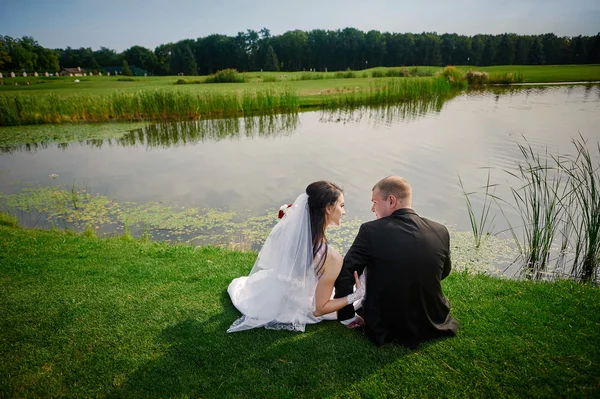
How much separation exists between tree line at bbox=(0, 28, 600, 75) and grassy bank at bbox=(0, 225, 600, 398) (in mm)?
86518

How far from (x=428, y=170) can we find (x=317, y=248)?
716 cm

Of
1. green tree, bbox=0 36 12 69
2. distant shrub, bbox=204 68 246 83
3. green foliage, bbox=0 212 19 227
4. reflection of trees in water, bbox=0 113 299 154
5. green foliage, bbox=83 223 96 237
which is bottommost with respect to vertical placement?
green foliage, bbox=83 223 96 237

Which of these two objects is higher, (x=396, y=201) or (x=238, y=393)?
(x=396, y=201)

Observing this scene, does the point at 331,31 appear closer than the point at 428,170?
No

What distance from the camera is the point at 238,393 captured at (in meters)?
2.74

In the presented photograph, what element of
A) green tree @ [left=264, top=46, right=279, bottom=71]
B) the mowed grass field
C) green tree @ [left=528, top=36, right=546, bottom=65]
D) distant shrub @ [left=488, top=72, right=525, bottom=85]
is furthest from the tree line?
distant shrub @ [left=488, top=72, right=525, bottom=85]

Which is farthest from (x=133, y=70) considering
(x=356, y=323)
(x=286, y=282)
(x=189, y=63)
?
(x=356, y=323)

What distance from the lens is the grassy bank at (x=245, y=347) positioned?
2.76 m

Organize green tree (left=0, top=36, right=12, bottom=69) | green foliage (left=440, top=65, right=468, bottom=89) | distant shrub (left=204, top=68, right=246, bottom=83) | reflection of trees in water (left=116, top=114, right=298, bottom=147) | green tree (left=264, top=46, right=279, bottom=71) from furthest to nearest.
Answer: green tree (left=264, top=46, right=279, bottom=71)
green tree (left=0, top=36, right=12, bottom=69)
distant shrub (left=204, top=68, right=246, bottom=83)
green foliage (left=440, top=65, right=468, bottom=89)
reflection of trees in water (left=116, top=114, right=298, bottom=147)

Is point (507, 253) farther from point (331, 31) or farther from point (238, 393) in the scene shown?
point (331, 31)

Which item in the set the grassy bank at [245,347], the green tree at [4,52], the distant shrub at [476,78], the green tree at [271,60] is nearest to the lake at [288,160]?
the grassy bank at [245,347]

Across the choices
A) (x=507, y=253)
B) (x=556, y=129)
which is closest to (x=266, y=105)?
(x=556, y=129)

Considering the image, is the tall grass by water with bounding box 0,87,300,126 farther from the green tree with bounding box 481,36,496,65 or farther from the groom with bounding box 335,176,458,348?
the green tree with bounding box 481,36,496,65

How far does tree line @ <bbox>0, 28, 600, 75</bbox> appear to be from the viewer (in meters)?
Result: 80.0
